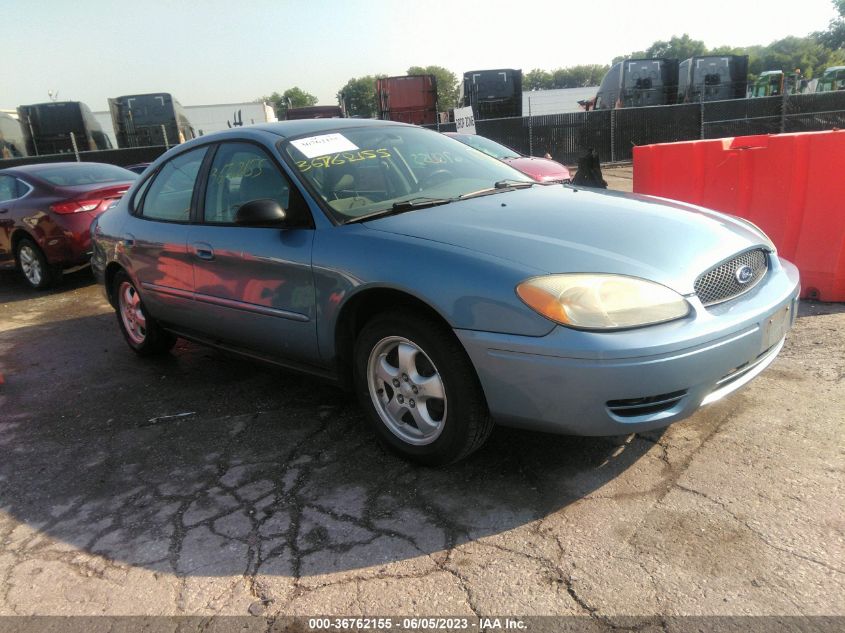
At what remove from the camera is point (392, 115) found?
66.6ft

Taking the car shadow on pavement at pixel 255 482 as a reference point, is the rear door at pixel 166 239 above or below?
above

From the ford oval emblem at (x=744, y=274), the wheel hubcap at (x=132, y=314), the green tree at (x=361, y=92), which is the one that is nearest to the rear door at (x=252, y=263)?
the wheel hubcap at (x=132, y=314)

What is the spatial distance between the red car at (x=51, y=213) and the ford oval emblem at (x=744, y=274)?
713 cm

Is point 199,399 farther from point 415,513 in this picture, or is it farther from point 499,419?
point 499,419

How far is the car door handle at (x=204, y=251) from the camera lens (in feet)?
12.5

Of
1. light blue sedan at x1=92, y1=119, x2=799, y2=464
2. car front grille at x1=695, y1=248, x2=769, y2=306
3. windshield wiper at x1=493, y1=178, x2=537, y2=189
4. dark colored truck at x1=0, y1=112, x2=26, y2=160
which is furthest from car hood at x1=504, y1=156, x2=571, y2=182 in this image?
dark colored truck at x1=0, y1=112, x2=26, y2=160

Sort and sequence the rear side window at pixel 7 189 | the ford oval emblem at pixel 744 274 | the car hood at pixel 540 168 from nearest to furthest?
the ford oval emblem at pixel 744 274
the rear side window at pixel 7 189
the car hood at pixel 540 168

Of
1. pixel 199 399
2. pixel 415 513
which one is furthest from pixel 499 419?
pixel 199 399

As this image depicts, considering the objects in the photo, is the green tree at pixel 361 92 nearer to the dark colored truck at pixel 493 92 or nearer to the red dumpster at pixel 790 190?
the dark colored truck at pixel 493 92

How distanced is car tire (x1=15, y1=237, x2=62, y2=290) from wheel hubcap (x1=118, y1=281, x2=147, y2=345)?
3.70 meters

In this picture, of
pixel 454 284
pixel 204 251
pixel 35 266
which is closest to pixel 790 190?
pixel 454 284

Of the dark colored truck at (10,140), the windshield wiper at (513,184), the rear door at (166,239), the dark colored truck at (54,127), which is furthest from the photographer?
the dark colored truck at (10,140)

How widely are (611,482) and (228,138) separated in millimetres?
2875

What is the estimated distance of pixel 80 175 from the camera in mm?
8438
